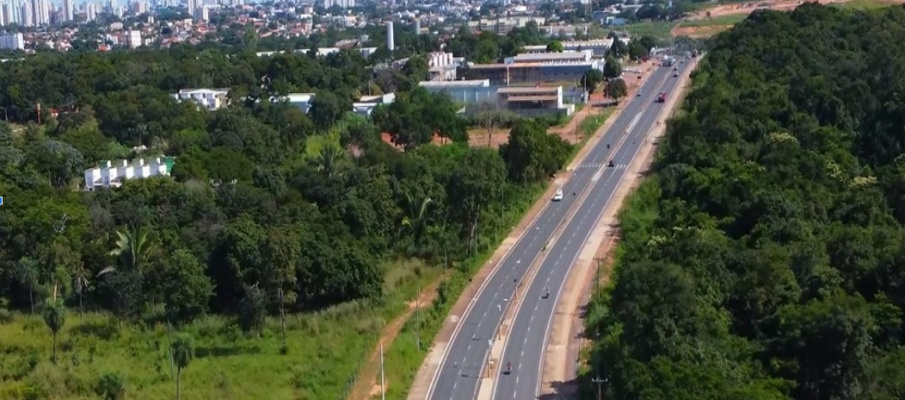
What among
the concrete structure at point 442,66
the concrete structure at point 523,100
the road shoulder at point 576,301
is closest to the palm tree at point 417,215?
the road shoulder at point 576,301

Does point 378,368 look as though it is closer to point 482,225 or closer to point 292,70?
point 482,225

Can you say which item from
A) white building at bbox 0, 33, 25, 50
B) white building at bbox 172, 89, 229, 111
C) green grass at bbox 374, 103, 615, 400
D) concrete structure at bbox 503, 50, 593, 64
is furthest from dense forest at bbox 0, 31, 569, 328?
white building at bbox 0, 33, 25, 50

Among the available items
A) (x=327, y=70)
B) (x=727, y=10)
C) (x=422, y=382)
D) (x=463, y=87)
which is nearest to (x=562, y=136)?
(x=463, y=87)

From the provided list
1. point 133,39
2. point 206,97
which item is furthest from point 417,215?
point 133,39

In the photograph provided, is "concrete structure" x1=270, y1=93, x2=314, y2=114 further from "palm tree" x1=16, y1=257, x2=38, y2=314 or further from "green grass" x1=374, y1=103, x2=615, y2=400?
"palm tree" x1=16, y1=257, x2=38, y2=314

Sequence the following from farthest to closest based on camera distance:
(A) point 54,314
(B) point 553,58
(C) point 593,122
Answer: (B) point 553,58, (C) point 593,122, (A) point 54,314

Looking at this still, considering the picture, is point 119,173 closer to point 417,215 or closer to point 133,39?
point 417,215
